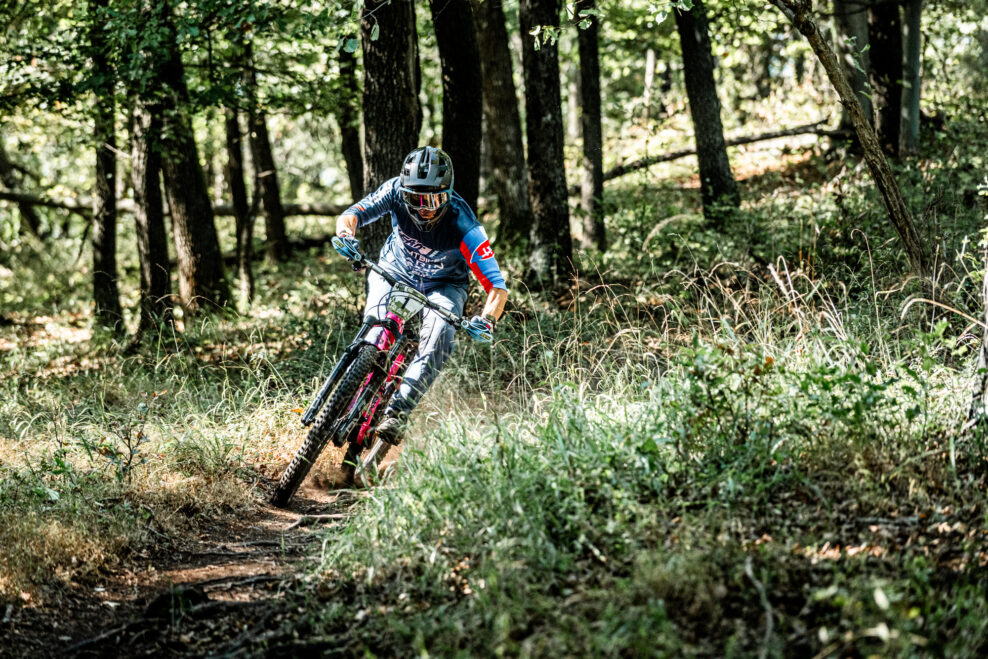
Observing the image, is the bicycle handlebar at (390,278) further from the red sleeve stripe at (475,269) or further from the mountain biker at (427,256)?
the red sleeve stripe at (475,269)

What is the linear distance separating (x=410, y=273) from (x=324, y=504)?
1.78m

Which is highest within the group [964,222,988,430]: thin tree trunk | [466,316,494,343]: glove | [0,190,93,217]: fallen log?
[0,190,93,217]: fallen log

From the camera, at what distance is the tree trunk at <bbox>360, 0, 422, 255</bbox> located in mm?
7633

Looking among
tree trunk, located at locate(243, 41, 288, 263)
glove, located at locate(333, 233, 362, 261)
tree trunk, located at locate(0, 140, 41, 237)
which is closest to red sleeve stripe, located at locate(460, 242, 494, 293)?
glove, located at locate(333, 233, 362, 261)

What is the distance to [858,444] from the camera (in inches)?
165

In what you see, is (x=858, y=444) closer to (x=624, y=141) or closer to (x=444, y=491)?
(x=444, y=491)

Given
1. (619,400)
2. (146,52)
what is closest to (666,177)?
(146,52)

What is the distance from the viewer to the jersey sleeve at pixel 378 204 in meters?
5.92

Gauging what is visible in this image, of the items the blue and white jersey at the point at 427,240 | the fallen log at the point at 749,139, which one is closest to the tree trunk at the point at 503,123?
the fallen log at the point at 749,139

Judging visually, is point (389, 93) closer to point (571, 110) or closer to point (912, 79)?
point (912, 79)

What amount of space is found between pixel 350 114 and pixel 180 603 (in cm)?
973

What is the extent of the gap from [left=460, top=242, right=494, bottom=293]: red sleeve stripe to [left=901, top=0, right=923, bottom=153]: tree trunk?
8660 millimetres

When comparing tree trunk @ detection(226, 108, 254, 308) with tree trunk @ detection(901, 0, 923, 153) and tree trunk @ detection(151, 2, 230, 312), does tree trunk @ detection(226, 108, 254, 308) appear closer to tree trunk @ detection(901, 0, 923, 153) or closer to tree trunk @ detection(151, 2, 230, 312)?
tree trunk @ detection(151, 2, 230, 312)

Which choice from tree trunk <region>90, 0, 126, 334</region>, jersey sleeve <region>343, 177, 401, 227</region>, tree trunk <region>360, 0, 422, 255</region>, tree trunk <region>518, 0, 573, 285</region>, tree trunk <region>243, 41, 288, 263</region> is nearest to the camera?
jersey sleeve <region>343, 177, 401, 227</region>
